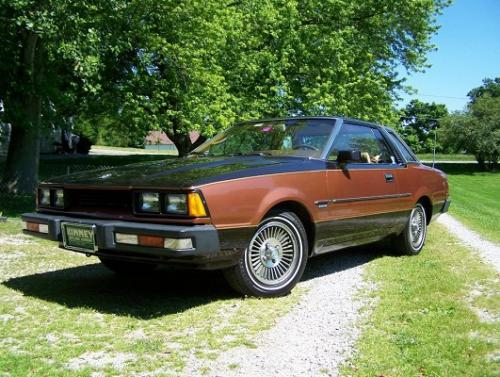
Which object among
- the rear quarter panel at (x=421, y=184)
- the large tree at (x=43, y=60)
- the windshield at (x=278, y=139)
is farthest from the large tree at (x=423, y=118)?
the windshield at (x=278, y=139)

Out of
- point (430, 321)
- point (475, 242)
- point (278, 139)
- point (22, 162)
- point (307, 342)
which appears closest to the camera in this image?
point (307, 342)

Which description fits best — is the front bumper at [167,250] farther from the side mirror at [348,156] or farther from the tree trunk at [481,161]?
the tree trunk at [481,161]

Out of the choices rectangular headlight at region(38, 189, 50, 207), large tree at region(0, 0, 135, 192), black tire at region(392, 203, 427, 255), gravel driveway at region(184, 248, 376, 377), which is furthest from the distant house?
gravel driveway at region(184, 248, 376, 377)

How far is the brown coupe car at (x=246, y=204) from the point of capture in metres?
4.26

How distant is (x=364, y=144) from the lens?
6.44 metres

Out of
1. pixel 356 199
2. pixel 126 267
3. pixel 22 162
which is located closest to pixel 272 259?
pixel 356 199

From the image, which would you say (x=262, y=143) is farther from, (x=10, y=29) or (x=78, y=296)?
(x=10, y=29)

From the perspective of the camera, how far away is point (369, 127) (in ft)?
22.0

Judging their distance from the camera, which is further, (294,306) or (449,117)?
(449,117)

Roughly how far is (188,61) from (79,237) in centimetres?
1049

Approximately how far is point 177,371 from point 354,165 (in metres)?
3.30

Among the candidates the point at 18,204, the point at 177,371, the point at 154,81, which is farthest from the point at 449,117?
the point at 177,371

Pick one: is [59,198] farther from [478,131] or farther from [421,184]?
[478,131]

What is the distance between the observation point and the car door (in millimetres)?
5508
